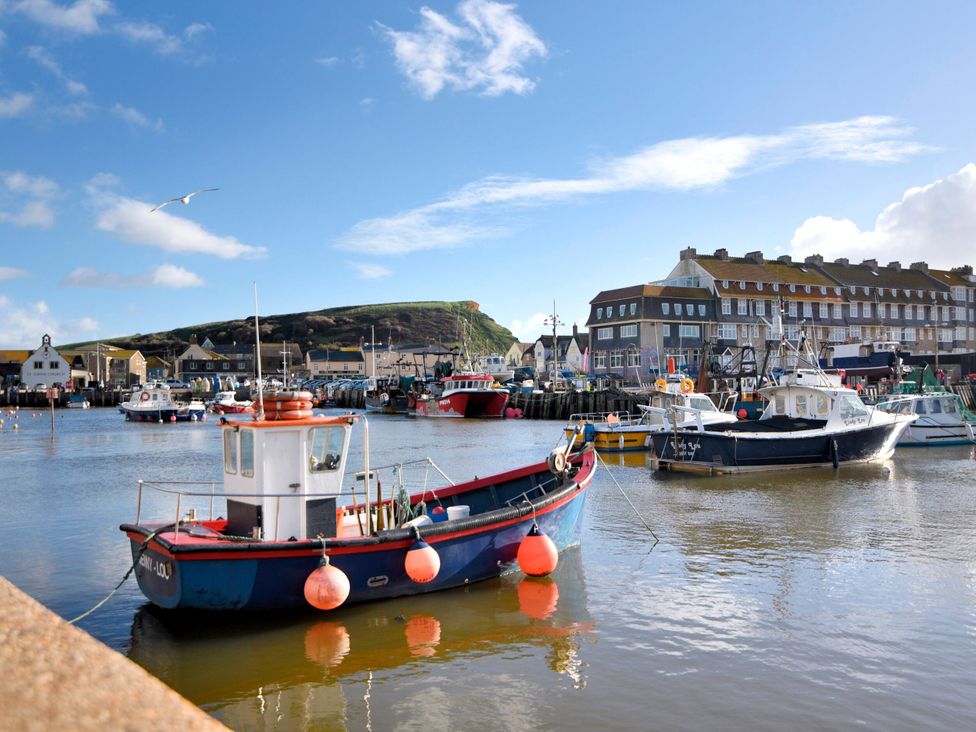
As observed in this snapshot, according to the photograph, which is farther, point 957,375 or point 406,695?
point 957,375

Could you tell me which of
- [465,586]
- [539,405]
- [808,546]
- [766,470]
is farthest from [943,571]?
[539,405]

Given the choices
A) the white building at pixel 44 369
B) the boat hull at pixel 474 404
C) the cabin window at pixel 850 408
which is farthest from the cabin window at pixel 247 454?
the white building at pixel 44 369

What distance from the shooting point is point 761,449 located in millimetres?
26812

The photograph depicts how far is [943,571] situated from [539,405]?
54.5 metres

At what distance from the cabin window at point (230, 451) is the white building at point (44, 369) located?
118431 mm

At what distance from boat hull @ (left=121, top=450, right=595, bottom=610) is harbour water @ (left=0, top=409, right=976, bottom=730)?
1.28 feet

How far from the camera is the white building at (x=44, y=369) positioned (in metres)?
117

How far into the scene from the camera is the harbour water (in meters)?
8.89

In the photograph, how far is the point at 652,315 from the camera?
67750mm

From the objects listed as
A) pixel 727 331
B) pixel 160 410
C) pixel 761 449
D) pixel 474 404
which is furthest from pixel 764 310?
pixel 160 410

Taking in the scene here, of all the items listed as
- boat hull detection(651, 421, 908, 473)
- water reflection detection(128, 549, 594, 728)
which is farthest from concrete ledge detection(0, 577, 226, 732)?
boat hull detection(651, 421, 908, 473)

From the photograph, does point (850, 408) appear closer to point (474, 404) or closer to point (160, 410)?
point (474, 404)

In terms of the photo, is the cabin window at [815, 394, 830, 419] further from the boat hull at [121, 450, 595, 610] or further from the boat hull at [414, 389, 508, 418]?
the boat hull at [414, 389, 508, 418]

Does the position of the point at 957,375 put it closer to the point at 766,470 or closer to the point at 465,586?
the point at 766,470
